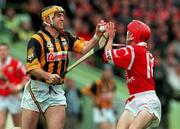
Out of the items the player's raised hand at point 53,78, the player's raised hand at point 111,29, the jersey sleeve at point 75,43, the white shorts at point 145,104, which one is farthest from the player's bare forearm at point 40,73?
the white shorts at point 145,104

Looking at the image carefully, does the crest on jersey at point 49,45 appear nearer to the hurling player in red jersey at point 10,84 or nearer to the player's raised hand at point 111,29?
the player's raised hand at point 111,29

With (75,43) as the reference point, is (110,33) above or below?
above

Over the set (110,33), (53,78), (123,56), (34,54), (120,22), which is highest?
(110,33)

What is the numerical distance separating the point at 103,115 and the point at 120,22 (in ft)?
10.8

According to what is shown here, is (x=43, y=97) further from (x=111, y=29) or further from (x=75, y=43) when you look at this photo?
(x=111, y=29)

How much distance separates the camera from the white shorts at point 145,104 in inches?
467

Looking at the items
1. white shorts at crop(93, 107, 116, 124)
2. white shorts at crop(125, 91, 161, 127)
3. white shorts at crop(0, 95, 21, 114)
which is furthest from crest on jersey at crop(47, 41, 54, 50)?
white shorts at crop(93, 107, 116, 124)

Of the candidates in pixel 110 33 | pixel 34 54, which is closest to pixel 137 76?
pixel 110 33

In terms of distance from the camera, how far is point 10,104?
14.9 m

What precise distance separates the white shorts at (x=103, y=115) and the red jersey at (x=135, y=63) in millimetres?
6494

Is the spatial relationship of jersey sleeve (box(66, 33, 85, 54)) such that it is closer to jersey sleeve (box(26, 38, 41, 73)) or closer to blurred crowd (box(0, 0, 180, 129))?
jersey sleeve (box(26, 38, 41, 73))

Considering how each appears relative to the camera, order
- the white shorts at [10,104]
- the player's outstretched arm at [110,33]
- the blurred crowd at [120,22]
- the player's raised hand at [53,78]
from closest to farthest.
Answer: the player's raised hand at [53,78] < the player's outstretched arm at [110,33] < the white shorts at [10,104] < the blurred crowd at [120,22]

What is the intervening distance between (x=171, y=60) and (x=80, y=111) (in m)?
3.18

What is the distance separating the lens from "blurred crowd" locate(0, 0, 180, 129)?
19734 mm
